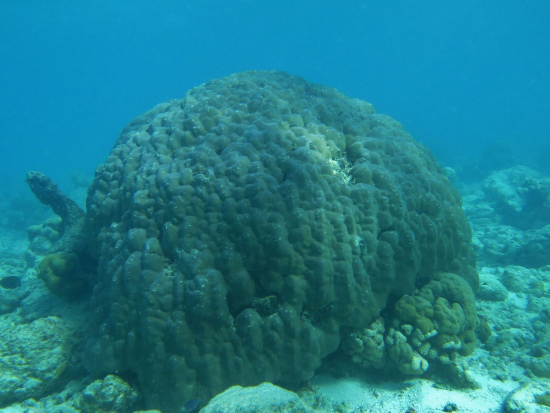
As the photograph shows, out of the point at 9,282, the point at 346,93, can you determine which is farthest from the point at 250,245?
the point at 346,93

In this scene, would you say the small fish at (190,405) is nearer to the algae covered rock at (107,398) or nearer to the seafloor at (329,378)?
the seafloor at (329,378)

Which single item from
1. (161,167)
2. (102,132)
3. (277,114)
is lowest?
(161,167)

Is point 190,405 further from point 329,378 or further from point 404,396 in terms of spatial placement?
point 404,396

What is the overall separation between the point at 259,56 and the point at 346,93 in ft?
222

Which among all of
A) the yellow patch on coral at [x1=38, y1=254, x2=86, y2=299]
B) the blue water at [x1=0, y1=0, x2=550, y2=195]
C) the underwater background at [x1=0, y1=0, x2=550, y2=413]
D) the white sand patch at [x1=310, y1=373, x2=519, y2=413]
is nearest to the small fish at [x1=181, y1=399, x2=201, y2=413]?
the underwater background at [x1=0, y1=0, x2=550, y2=413]

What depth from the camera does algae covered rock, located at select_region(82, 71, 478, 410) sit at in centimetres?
359

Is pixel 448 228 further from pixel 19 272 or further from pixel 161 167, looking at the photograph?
pixel 19 272

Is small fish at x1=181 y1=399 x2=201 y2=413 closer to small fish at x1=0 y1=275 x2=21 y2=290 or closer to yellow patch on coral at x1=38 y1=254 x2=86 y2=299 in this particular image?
yellow patch on coral at x1=38 y1=254 x2=86 y2=299

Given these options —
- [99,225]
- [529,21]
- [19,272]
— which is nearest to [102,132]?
[19,272]

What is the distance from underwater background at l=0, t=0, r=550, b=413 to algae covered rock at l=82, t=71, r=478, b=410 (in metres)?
0.67

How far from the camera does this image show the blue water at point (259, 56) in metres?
78.5

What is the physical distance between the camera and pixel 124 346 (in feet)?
12.2

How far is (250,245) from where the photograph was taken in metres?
3.82

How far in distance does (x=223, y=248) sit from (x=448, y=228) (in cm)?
381
